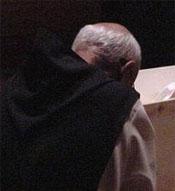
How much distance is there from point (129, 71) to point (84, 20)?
4.88 feet

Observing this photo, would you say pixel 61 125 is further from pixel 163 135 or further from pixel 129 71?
pixel 163 135

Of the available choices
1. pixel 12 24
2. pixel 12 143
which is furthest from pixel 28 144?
pixel 12 24

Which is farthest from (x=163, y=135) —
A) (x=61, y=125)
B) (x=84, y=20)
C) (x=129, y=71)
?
(x=84, y=20)

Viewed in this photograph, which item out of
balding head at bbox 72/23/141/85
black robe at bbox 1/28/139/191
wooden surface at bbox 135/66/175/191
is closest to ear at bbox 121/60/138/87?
balding head at bbox 72/23/141/85

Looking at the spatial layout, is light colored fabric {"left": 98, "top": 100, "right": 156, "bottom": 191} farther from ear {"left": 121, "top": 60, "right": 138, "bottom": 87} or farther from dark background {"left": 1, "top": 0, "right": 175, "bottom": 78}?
dark background {"left": 1, "top": 0, "right": 175, "bottom": 78}

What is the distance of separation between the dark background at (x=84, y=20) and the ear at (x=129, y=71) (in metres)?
1.30

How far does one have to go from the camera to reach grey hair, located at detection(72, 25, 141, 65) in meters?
1.16

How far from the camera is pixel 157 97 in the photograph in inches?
70.7

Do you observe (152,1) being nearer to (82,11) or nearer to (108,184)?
(82,11)

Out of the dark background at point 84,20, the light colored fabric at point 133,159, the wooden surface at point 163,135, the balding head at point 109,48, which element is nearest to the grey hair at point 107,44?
the balding head at point 109,48

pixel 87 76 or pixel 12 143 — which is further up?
pixel 87 76

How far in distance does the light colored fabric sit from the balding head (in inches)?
5.1

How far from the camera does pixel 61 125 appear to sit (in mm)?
1052

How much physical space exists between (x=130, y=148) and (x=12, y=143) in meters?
0.26
